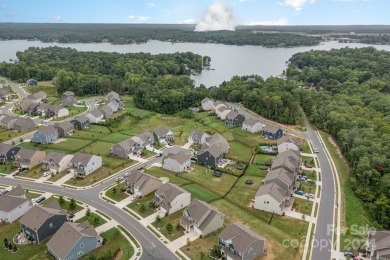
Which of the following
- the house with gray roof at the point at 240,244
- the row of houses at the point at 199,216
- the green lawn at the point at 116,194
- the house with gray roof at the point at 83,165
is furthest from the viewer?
the house with gray roof at the point at 83,165

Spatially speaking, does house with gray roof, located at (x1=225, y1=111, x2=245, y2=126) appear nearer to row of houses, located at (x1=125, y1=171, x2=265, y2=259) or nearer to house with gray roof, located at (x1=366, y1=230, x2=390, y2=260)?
row of houses, located at (x1=125, y1=171, x2=265, y2=259)

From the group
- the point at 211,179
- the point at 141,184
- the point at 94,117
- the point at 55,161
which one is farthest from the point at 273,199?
the point at 94,117

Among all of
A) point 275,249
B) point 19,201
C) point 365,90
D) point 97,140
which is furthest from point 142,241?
point 365,90

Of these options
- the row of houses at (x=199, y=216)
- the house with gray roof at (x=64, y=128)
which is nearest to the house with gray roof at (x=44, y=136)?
the house with gray roof at (x=64, y=128)

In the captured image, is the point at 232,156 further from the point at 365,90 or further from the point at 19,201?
the point at 365,90

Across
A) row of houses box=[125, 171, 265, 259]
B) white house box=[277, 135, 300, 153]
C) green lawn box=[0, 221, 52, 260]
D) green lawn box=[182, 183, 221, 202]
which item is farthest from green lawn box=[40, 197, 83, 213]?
white house box=[277, 135, 300, 153]

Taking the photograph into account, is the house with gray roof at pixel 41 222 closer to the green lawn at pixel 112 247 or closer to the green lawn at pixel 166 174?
the green lawn at pixel 112 247
